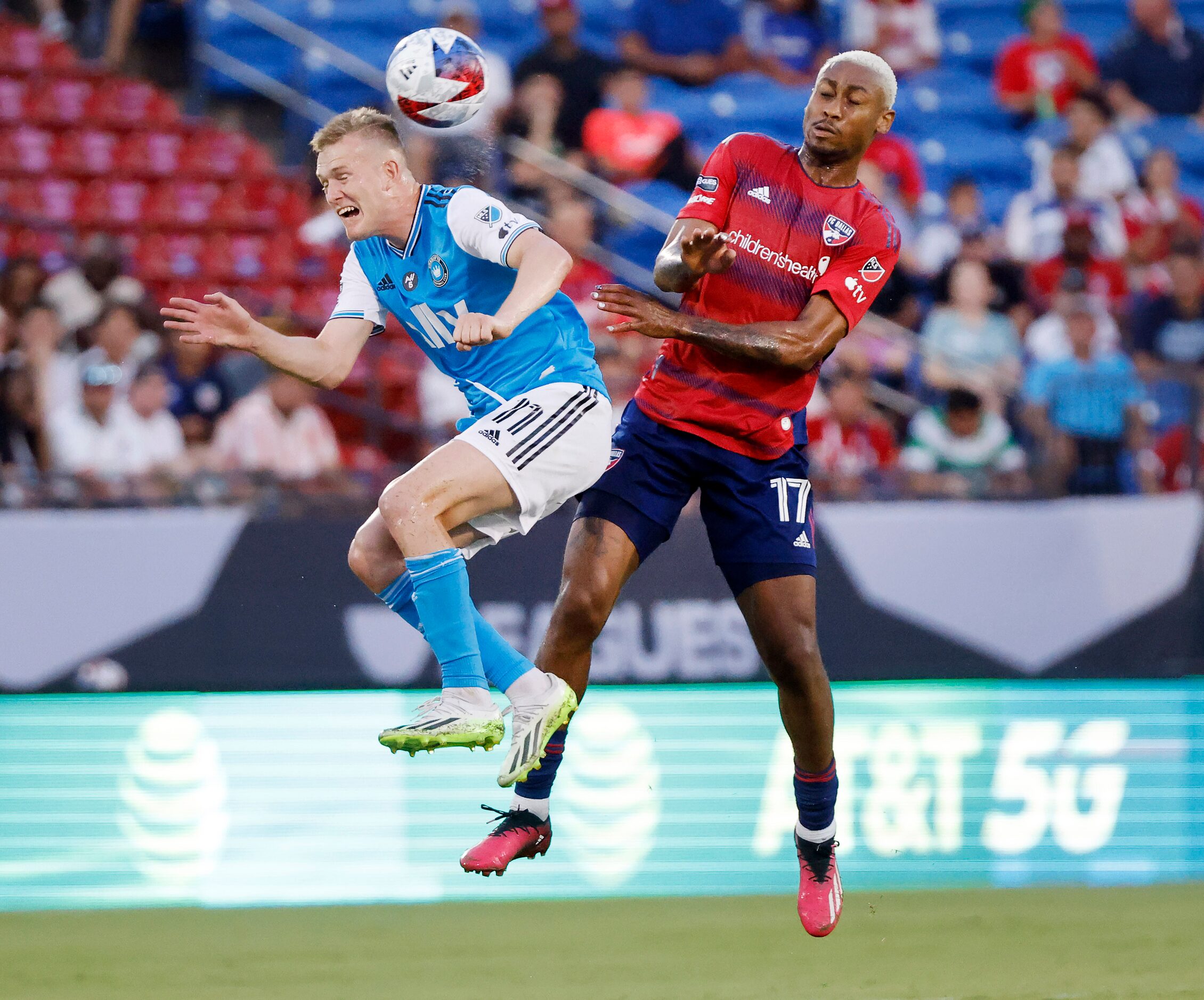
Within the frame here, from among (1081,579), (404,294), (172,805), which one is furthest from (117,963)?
(1081,579)

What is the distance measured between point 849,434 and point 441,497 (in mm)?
5115

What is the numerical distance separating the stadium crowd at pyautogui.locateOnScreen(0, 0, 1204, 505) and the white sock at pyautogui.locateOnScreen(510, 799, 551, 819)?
2246 mm

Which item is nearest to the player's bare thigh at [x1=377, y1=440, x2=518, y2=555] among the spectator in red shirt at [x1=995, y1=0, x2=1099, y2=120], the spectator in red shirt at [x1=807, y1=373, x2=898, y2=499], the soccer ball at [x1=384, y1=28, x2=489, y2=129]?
the soccer ball at [x1=384, y1=28, x2=489, y2=129]

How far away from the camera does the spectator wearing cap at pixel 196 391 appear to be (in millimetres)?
8750

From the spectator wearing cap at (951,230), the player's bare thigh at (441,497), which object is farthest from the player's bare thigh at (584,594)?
the spectator wearing cap at (951,230)

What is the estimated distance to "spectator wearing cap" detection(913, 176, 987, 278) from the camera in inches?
465

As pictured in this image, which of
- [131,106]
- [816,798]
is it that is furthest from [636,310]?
[131,106]

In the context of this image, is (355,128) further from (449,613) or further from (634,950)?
(634,950)

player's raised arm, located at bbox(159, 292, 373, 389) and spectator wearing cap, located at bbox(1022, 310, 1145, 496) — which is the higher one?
player's raised arm, located at bbox(159, 292, 373, 389)

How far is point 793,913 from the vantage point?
24.2ft

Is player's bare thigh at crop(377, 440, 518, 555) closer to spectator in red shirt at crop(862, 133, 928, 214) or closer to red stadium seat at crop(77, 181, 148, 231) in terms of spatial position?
red stadium seat at crop(77, 181, 148, 231)

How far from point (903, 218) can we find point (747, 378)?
285 inches

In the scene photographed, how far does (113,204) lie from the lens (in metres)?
11.4

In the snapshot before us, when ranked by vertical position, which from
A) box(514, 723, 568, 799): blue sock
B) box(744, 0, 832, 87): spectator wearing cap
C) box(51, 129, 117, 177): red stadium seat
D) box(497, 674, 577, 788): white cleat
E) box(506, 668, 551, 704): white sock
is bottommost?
box(514, 723, 568, 799): blue sock
